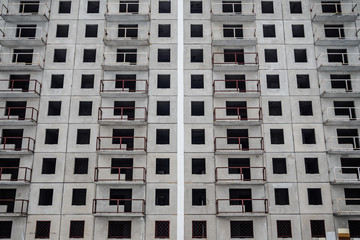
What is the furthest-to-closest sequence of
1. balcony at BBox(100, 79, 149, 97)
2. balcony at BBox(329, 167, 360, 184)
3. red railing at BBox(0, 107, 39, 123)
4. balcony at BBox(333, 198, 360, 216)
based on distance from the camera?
balcony at BBox(100, 79, 149, 97) < red railing at BBox(0, 107, 39, 123) < balcony at BBox(329, 167, 360, 184) < balcony at BBox(333, 198, 360, 216)

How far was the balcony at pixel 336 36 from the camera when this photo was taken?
3256cm

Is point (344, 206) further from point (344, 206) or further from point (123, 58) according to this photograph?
point (123, 58)

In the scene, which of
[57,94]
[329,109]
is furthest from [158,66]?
[329,109]

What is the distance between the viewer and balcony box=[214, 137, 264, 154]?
29984 millimetres

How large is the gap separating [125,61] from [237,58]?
9.89 meters

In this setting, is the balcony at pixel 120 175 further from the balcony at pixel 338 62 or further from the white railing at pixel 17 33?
the balcony at pixel 338 62

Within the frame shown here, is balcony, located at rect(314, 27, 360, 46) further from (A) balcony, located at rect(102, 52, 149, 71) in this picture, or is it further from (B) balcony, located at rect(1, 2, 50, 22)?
(B) balcony, located at rect(1, 2, 50, 22)

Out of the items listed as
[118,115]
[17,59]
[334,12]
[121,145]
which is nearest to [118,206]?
[121,145]

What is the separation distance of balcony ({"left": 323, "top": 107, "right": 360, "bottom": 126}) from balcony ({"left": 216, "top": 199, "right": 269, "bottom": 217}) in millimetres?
8448

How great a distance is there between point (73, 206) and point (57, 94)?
9.42 m

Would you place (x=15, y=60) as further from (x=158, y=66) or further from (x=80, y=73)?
(x=158, y=66)

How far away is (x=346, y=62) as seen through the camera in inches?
1312

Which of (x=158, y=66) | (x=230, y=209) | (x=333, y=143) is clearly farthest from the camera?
(x=158, y=66)

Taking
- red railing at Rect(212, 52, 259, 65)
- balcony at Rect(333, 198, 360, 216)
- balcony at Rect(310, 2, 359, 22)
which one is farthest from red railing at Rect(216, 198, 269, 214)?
balcony at Rect(310, 2, 359, 22)
